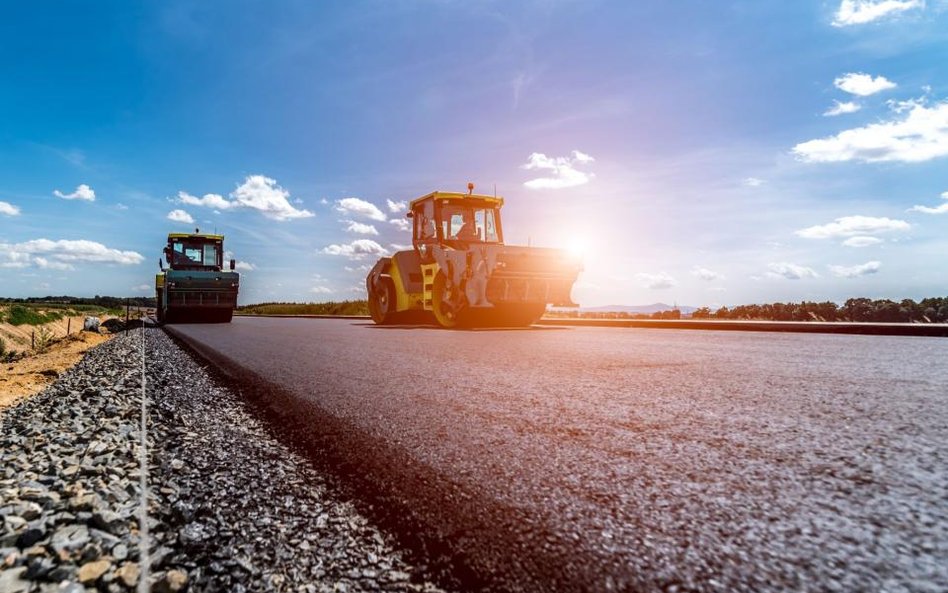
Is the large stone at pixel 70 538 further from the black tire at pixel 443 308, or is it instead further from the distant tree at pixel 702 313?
the distant tree at pixel 702 313

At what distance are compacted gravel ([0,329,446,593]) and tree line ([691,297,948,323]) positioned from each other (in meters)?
11.2

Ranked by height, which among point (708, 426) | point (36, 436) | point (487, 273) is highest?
point (487, 273)

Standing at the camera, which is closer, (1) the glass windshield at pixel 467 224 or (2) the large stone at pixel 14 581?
(2) the large stone at pixel 14 581

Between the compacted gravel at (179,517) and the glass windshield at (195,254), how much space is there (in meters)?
18.6

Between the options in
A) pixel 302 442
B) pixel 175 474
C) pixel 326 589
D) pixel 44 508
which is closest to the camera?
pixel 326 589

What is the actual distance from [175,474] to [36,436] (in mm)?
1263

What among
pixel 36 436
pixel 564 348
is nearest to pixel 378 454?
pixel 36 436

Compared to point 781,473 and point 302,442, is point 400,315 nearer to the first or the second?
point 302,442

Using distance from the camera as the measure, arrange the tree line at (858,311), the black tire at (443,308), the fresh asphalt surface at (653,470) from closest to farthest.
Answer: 1. the fresh asphalt surface at (653,470)
2. the tree line at (858,311)
3. the black tire at (443,308)

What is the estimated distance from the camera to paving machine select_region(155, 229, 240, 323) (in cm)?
1722

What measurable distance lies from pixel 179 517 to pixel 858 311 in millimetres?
12347

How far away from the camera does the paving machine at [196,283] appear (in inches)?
678

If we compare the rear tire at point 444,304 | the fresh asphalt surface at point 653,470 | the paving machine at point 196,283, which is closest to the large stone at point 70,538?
the fresh asphalt surface at point 653,470

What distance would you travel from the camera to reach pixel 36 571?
1325 mm
